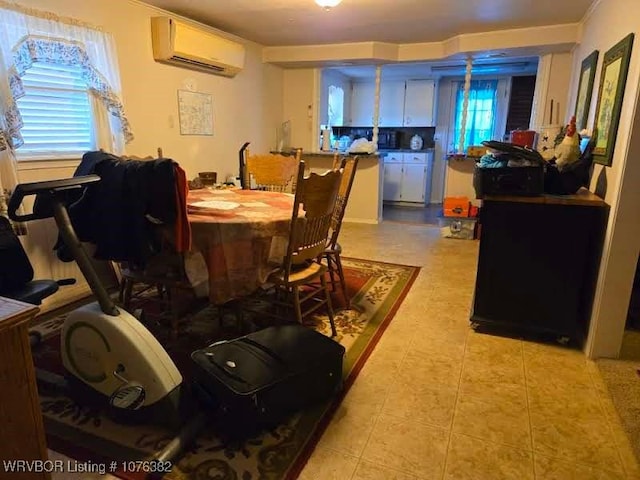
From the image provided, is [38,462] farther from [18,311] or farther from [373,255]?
[373,255]

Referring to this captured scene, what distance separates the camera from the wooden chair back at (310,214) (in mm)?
2072

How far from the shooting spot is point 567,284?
2350 mm

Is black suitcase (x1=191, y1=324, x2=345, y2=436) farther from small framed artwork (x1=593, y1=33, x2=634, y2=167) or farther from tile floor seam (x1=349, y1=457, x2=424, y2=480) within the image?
small framed artwork (x1=593, y1=33, x2=634, y2=167)

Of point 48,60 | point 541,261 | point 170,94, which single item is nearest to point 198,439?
point 541,261

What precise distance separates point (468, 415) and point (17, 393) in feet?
5.34

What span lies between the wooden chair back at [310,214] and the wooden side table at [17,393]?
1286 mm

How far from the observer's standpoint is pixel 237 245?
6.82 ft

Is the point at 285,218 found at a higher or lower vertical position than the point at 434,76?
lower

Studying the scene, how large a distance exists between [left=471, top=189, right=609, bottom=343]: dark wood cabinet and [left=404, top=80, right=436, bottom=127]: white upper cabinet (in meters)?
5.10

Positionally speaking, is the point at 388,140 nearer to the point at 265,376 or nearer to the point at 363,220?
the point at 363,220

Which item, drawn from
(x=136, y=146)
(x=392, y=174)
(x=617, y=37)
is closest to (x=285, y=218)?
(x=136, y=146)

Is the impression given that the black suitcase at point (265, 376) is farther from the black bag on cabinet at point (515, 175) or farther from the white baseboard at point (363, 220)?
the white baseboard at point (363, 220)

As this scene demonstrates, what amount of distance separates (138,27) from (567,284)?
145 inches

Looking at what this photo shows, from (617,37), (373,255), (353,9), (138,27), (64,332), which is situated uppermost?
(353,9)
